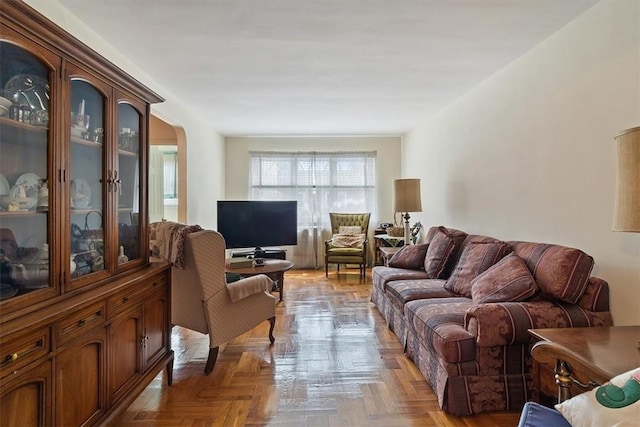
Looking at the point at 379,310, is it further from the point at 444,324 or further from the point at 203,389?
the point at 203,389

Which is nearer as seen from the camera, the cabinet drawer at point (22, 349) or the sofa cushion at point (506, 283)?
the cabinet drawer at point (22, 349)

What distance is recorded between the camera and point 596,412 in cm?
101

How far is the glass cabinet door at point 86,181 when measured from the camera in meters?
1.70

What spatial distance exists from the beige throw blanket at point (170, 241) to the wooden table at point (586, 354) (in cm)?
→ 214

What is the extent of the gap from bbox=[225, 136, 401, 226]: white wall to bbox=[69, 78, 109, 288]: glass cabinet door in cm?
481

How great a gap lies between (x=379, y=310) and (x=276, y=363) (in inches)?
62.4

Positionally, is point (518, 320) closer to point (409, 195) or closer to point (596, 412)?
point (596, 412)

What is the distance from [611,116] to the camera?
85.0 inches

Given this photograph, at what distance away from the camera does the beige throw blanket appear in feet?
8.23

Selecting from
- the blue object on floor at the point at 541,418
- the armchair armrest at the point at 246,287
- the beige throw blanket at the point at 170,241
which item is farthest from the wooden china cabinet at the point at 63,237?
the blue object on floor at the point at 541,418

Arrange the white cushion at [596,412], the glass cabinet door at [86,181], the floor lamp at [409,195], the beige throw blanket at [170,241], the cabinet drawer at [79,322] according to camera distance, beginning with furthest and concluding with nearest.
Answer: the floor lamp at [409,195] < the beige throw blanket at [170,241] < the glass cabinet door at [86,181] < the cabinet drawer at [79,322] < the white cushion at [596,412]

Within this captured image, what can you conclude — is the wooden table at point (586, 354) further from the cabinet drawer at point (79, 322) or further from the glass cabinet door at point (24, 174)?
the glass cabinet door at point (24, 174)

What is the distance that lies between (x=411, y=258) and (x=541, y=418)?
114 inches

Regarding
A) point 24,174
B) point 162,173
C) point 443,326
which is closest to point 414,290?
point 443,326
